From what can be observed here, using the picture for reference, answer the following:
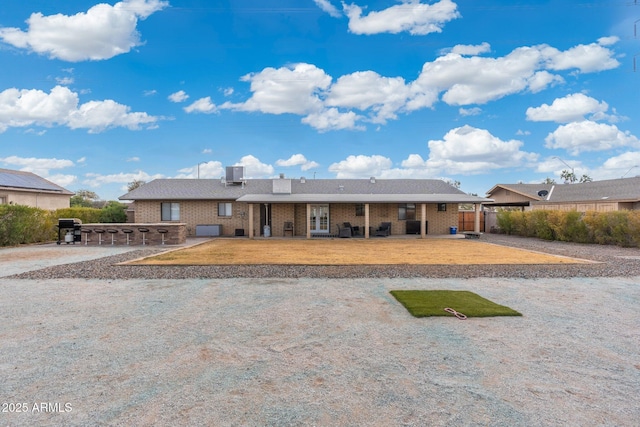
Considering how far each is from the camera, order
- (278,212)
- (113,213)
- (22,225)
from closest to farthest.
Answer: (22,225)
(278,212)
(113,213)

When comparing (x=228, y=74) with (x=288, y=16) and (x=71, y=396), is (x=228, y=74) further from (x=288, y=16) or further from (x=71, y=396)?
(x=71, y=396)

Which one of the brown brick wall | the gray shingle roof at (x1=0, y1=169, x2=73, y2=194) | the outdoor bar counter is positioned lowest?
the outdoor bar counter

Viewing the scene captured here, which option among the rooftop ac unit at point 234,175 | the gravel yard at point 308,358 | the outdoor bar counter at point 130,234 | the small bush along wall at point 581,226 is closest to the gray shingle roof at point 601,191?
the small bush along wall at point 581,226

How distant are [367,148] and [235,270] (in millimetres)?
20925

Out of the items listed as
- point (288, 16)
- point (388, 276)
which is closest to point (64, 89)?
point (288, 16)

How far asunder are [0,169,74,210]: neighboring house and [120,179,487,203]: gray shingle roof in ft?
27.4

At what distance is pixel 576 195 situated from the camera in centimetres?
2612

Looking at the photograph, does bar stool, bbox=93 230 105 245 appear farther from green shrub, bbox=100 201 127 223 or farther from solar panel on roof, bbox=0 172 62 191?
solar panel on roof, bbox=0 172 62 191

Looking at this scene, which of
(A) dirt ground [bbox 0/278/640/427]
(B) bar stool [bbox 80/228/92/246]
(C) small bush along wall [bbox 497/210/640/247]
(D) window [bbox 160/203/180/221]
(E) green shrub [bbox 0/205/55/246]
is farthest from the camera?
(D) window [bbox 160/203/180/221]

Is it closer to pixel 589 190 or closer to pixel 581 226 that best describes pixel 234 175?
pixel 581 226

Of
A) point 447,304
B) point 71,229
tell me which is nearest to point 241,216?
point 71,229

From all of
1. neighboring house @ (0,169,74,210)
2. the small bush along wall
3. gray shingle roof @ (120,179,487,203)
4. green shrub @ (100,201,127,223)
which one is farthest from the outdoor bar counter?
the small bush along wall

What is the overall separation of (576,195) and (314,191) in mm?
20547

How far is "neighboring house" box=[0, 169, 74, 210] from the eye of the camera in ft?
71.7
